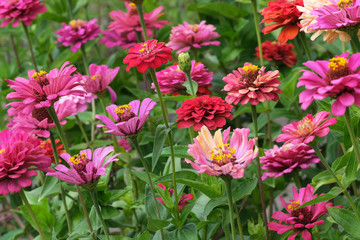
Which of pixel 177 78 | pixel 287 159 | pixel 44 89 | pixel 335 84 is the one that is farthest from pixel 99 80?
pixel 335 84

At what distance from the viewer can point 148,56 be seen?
0.76 m

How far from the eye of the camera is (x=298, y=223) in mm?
779

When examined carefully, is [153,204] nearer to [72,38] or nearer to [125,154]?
[125,154]

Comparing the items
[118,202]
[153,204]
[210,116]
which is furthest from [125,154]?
[210,116]

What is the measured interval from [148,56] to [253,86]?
→ 0.53ft

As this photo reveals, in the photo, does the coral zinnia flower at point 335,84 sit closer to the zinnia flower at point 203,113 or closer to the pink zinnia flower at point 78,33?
the zinnia flower at point 203,113

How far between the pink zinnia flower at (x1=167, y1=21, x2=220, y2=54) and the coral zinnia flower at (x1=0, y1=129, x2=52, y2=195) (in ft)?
1.61

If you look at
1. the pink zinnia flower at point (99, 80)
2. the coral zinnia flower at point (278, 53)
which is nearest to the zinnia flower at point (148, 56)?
the pink zinnia flower at point (99, 80)

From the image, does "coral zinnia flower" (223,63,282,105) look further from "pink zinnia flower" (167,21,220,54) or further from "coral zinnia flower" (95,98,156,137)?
"pink zinnia flower" (167,21,220,54)

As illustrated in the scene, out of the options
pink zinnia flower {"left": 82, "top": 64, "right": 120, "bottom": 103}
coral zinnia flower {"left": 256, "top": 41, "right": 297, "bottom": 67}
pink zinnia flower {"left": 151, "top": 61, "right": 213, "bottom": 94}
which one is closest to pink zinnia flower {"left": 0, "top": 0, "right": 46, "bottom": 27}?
pink zinnia flower {"left": 82, "top": 64, "right": 120, "bottom": 103}

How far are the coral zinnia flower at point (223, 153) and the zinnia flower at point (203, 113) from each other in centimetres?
4

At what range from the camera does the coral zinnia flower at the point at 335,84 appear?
573mm

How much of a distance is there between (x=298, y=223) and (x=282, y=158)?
13 cm

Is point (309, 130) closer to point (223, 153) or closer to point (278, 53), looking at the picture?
point (223, 153)
